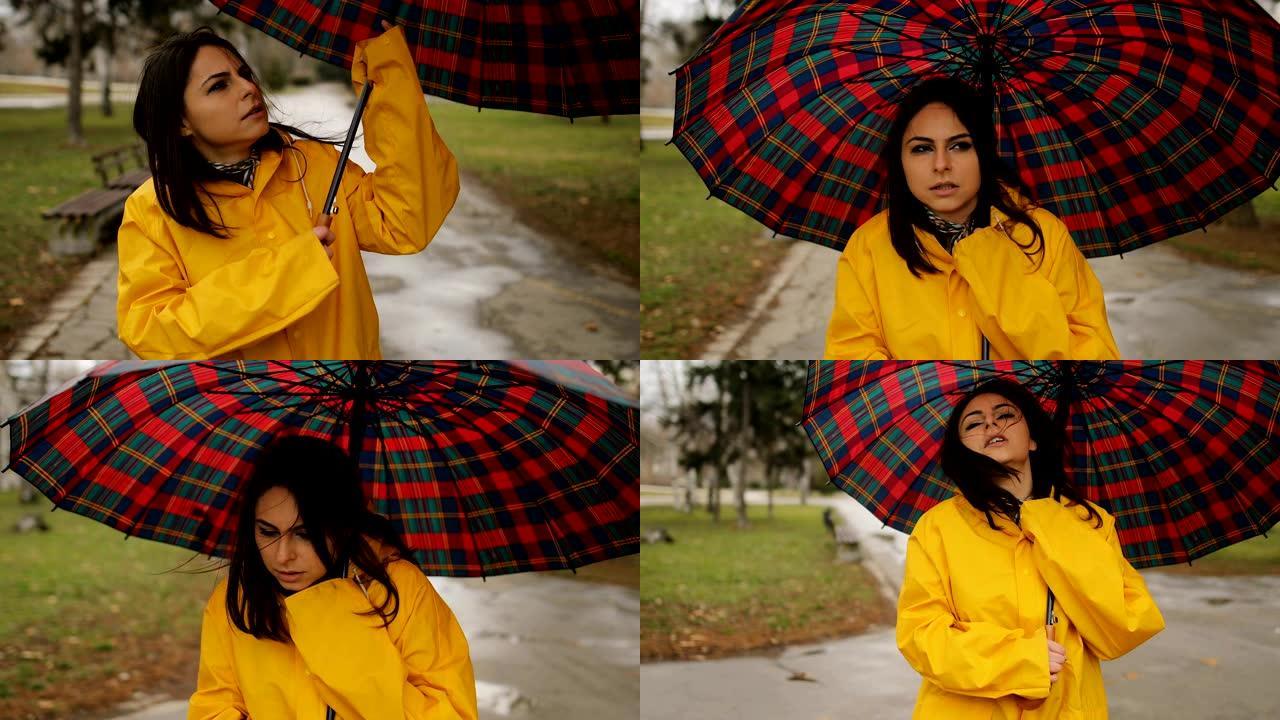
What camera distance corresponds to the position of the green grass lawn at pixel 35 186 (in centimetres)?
925

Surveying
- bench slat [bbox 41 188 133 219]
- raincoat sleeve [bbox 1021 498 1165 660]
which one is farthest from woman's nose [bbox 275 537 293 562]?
bench slat [bbox 41 188 133 219]

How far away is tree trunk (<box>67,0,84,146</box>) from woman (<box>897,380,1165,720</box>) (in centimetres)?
1161

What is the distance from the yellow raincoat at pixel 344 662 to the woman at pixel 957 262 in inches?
53.0

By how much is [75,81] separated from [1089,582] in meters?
12.7

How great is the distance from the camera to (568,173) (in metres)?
15.3

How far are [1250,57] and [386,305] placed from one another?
8410 millimetres

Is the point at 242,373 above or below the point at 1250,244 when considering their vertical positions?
below

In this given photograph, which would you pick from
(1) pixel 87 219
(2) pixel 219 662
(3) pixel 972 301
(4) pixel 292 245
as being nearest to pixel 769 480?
(1) pixel 87 219

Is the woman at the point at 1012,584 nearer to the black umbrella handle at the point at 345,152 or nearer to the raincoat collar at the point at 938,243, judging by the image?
the raincoat collar at the point at 938,243

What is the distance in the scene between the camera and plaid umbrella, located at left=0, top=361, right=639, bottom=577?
9.95 ft

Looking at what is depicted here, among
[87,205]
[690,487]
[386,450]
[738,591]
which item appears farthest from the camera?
[690,487]

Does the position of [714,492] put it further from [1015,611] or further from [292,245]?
[292,245]

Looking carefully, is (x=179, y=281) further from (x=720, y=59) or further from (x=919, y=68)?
(x=919, y=68)

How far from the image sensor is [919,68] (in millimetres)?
3312
